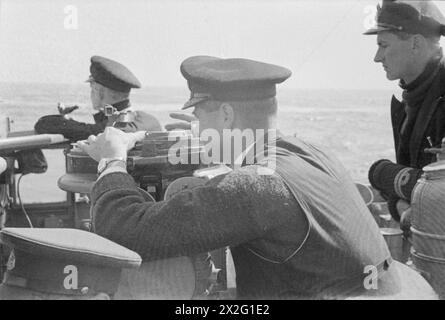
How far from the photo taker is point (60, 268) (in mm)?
1425

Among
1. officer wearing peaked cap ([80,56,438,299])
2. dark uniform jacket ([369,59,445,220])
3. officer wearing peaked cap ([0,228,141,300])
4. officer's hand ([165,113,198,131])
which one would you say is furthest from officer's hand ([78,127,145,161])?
dark uniform jacket ([369,59,445,220])

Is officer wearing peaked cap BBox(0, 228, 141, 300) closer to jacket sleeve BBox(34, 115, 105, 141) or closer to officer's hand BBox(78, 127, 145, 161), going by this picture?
officer's hand BBox(78, 127, 145, 161)

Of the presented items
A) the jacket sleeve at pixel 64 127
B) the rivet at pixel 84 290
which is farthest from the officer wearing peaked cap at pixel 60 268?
the jacket sleeve at pixel 64 127

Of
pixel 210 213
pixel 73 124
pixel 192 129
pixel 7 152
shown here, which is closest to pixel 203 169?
→ pixel 210 213

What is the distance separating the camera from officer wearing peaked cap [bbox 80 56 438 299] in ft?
5.12

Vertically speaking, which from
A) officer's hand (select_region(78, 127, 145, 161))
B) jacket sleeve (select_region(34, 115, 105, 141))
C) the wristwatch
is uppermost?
officer's hand (select_region(78, 127, 145, 161))

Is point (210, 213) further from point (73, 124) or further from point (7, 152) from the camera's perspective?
point (73, 124)

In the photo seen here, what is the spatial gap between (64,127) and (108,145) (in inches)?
80.4

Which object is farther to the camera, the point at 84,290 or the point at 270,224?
the point at 270,224

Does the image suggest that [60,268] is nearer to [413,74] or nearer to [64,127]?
[413,74]

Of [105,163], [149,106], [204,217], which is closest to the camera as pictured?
[204,217]

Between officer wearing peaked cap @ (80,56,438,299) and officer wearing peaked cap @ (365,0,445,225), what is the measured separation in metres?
0.83

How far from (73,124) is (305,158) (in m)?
2.43

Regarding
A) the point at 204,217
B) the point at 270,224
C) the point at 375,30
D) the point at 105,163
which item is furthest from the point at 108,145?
the point at 375,30
